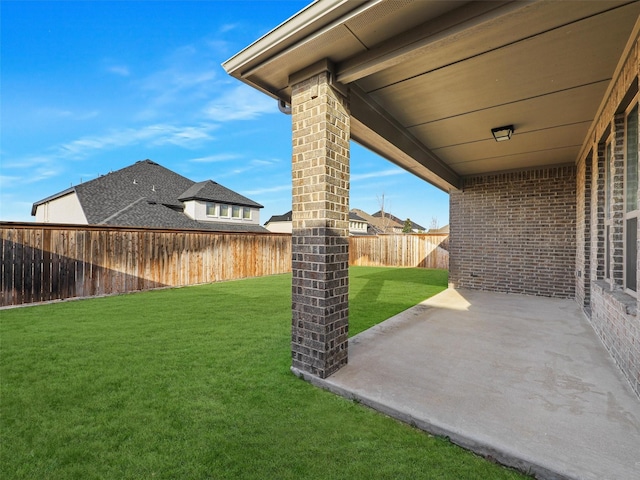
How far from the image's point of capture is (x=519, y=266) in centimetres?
706

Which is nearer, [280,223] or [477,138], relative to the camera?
[477,138]

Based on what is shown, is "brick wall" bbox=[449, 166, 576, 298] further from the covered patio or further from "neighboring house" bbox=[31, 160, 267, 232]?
"neighboring house" bbox=[31, 160, 267, 232]

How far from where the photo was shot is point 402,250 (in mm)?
Answer: 15414

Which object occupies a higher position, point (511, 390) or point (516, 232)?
A: point (516, 232)

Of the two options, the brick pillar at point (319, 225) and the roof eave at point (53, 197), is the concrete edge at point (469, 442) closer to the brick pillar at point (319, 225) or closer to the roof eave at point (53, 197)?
the brick pillar at point (319, 225)

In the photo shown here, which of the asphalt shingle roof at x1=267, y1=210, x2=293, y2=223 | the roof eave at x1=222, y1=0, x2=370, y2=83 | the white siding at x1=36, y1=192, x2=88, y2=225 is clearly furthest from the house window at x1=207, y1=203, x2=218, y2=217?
the asphalt shingle roof at x1=267, y1=210, x2=293, y2=223

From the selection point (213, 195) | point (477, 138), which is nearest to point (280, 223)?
point (213, 195)

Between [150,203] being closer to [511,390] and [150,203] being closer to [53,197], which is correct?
[53,197]

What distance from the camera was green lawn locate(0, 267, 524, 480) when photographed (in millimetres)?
1673

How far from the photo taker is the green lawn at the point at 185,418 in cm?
167

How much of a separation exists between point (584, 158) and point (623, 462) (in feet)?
18.3

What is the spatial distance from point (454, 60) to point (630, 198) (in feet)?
8.17

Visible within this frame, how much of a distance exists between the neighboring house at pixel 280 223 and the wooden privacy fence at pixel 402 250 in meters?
17.1

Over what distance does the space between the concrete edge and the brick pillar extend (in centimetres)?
43
